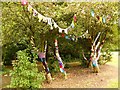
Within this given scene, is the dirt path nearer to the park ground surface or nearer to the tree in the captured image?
the park ground surface

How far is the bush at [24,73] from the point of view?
15.4ft

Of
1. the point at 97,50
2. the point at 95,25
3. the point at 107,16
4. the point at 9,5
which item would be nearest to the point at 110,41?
the point at 97,50

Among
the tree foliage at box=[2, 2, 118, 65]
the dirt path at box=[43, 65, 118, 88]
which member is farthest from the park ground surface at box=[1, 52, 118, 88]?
the tree foliage at box=[2, 2, 118, 65]

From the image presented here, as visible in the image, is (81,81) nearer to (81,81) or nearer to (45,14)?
(81,81)

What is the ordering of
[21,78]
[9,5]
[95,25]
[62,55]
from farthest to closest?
[62,55]
[95,25]
[9,5]
[21,78]

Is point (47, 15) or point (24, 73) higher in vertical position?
point (47, 15)

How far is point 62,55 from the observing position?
373 inches

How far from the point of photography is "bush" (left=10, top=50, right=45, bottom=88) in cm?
469

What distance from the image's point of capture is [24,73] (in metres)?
4.70

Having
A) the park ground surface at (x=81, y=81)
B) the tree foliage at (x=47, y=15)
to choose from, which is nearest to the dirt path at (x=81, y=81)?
the park ground surface at (x=81, y=81)

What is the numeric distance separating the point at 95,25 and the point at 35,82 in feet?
9.94

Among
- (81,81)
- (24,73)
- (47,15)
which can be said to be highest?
(47,15)

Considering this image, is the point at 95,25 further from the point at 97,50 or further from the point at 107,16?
the point at 97,50

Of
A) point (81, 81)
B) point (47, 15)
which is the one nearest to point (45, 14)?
point (47, 15)
